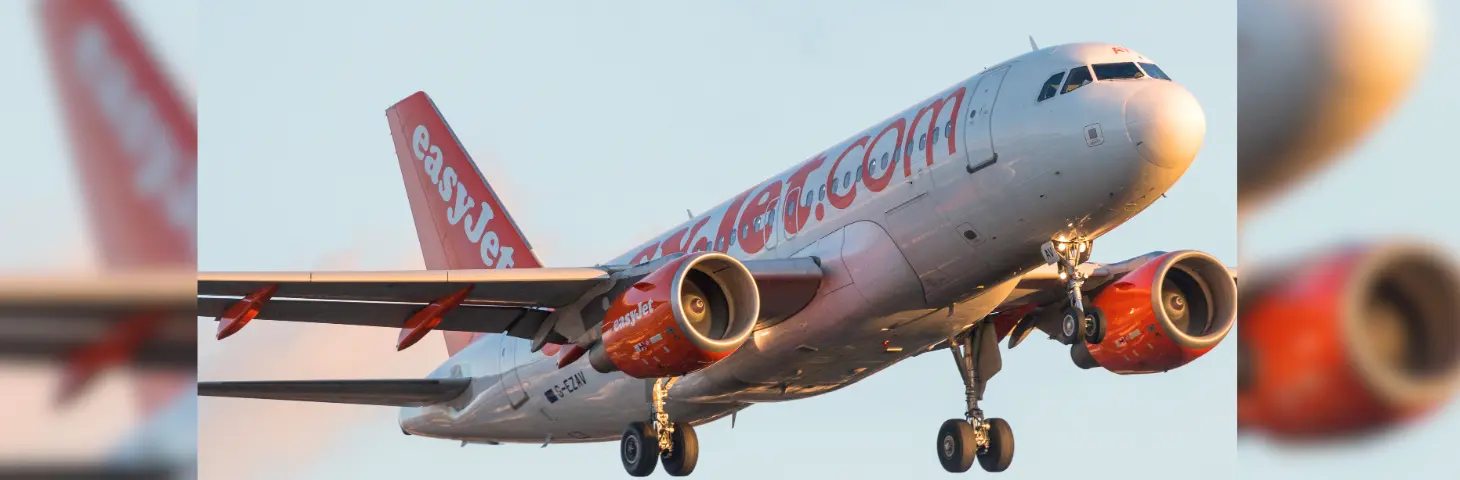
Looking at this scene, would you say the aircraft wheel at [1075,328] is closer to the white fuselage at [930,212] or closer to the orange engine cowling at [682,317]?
the white fuselage at [930,212]

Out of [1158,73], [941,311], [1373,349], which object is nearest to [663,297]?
[941,311]

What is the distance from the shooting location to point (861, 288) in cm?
2297

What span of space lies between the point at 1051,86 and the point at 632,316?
657 cm

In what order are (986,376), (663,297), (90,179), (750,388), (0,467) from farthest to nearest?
(986,376) → (750,388) → (663,297) → (90,179) → (0,467)

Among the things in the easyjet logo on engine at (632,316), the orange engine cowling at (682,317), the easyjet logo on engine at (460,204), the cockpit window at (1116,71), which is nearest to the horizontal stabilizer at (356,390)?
the easyjet logo on engine at (460,204)

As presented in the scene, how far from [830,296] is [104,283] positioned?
780 inches

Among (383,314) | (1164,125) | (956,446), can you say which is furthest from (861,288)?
(383,314)

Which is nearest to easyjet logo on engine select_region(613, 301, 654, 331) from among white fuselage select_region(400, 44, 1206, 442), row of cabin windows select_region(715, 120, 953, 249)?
white fuselage select_region(400, 44, 1206, 442)

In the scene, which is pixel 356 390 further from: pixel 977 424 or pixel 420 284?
pixel 977 424

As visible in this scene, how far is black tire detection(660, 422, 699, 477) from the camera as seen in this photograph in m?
27.8

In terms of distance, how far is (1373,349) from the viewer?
4.06 metres

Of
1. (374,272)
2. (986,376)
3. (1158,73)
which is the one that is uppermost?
(1158,73)

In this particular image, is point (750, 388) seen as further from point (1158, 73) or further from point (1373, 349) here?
point (1373, 349)

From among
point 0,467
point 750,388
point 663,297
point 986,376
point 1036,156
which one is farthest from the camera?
point 986,376
